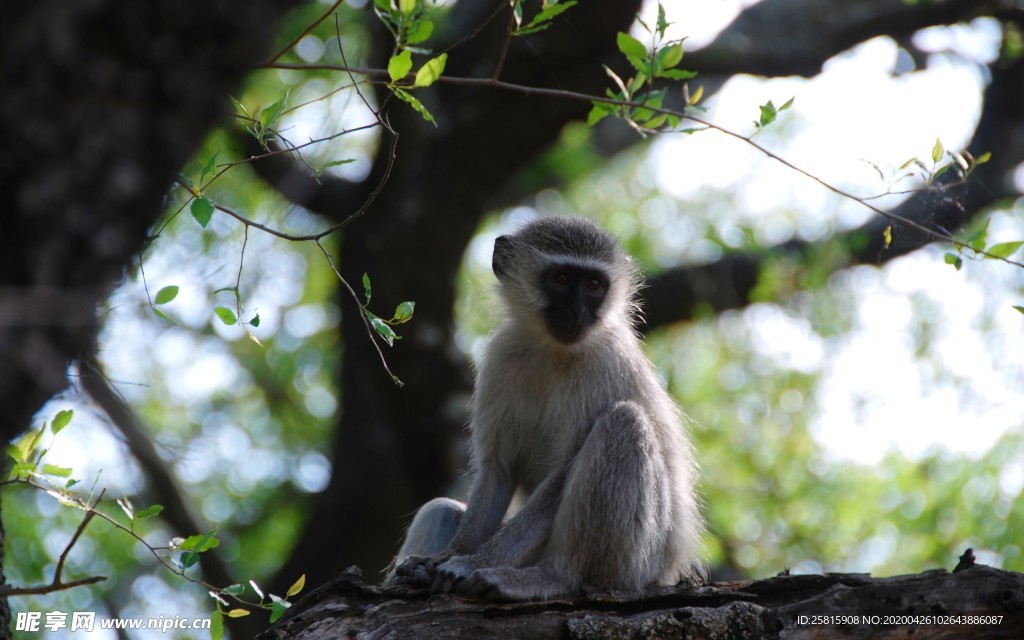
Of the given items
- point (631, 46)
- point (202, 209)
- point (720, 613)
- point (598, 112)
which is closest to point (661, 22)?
point (631, 46)

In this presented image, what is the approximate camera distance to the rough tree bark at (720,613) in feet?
14.4

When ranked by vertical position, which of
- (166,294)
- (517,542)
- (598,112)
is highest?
(598,112)

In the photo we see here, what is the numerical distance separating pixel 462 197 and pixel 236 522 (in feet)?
25.4

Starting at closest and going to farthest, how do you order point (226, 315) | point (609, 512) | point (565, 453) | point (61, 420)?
point (61, 420) < point (226, 315) < point (609, 512) < point (565, 453)

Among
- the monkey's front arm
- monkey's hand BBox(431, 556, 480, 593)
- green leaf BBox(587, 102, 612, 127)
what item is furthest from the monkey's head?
green leaf BBox(587, 102, 612, 127)

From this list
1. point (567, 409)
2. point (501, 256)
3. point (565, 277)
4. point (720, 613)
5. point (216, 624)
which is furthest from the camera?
point (501, 256)

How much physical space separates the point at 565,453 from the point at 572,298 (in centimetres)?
111

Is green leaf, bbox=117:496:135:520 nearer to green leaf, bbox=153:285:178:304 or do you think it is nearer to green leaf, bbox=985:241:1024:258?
green leaf, bbox=153:285:178:304

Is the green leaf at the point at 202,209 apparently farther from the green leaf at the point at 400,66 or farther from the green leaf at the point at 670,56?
the green leaf at the point at 670,56

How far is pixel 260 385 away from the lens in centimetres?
1605

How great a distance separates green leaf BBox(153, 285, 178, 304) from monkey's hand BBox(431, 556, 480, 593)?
2.15 m

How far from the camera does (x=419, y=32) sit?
372 cm

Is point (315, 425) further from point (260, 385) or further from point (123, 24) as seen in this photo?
point (123, 24)

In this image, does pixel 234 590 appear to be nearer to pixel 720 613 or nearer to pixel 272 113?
pixel 272 113
